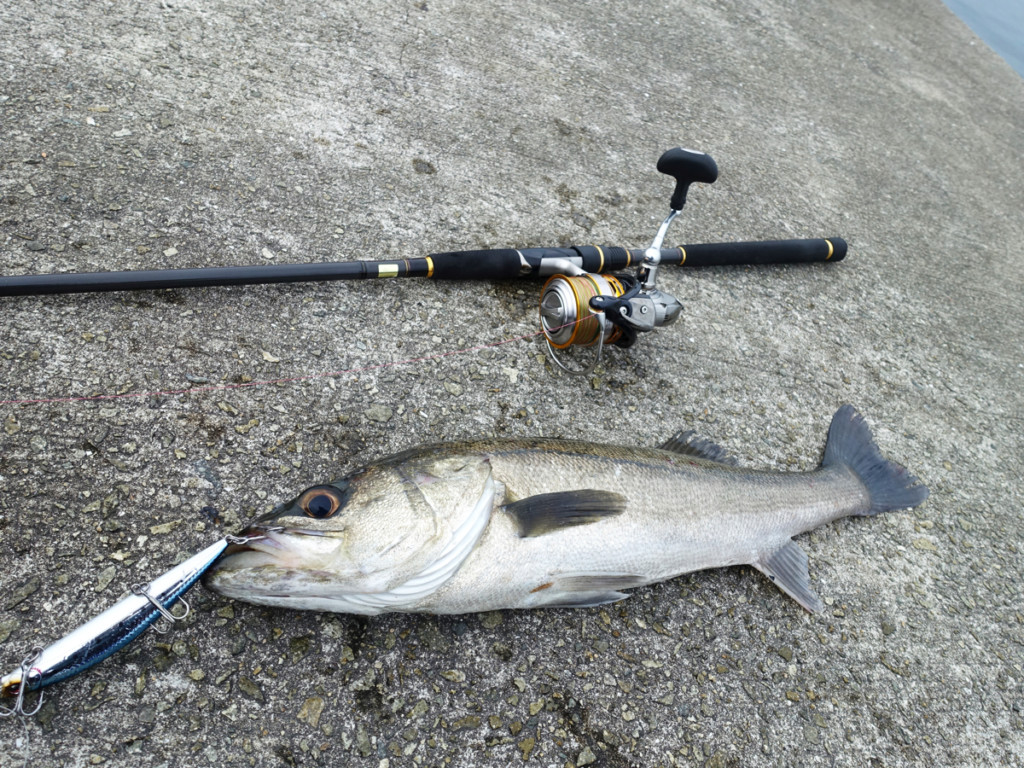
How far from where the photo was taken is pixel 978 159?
5.78 m

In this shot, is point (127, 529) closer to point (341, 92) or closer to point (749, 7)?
point (341, 92)

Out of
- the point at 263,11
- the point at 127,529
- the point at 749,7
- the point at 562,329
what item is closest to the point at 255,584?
the point at 127,529

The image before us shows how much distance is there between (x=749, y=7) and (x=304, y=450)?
19.6 ft

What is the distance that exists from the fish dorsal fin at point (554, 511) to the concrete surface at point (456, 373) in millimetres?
362

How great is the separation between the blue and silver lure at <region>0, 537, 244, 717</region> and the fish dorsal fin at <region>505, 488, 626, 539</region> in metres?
0.80

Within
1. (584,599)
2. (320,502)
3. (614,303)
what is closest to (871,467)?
(614,303)

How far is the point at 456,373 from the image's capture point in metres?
2.85

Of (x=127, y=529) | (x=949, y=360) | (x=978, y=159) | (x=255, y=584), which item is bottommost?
(x=127, y=529)

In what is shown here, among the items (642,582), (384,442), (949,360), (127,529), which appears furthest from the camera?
(949,360)

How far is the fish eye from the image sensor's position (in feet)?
6.28

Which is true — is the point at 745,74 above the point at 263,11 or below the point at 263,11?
above

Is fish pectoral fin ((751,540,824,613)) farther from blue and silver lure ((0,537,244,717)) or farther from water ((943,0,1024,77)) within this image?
water ((943,0,1024,77))

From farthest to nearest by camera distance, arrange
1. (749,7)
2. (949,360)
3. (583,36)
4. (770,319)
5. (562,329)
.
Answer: (749,7)
(583,36)
(949,360)
(770,319)
(562,329)

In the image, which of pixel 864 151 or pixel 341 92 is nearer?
pixel 341 92
